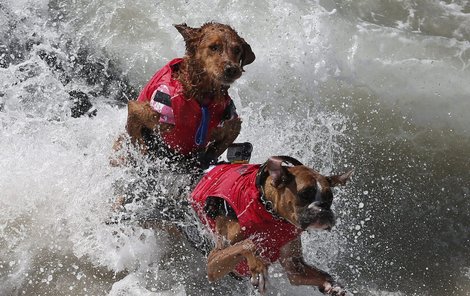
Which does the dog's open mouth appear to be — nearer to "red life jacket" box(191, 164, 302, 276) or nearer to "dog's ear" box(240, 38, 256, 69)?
"red life jacket" box(191, 164, 302, 276)

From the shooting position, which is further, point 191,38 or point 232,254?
point 191,38

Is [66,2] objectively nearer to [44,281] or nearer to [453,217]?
[44,281]

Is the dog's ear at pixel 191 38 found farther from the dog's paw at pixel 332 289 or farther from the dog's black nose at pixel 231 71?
the dog's paw at pixel 332 289

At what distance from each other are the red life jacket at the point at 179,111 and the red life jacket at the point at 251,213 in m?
0.63

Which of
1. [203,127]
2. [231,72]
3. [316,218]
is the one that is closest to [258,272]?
[316,218]

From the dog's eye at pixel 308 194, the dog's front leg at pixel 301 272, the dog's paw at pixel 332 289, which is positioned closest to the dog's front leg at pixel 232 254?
the dog's front leg at pixel 301 272

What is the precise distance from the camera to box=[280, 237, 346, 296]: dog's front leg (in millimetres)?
5223

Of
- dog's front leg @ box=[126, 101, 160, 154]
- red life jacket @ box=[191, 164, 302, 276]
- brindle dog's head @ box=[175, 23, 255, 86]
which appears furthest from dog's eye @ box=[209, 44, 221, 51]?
red life jacket @ box=[191, 164, 302, 276]

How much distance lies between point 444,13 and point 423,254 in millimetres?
3933

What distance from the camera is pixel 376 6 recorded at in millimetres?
9805

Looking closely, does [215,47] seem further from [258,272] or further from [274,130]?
[274,130]

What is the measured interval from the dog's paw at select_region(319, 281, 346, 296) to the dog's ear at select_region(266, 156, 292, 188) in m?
1.21

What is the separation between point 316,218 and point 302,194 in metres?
0.18

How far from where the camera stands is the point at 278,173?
14.4 ft
